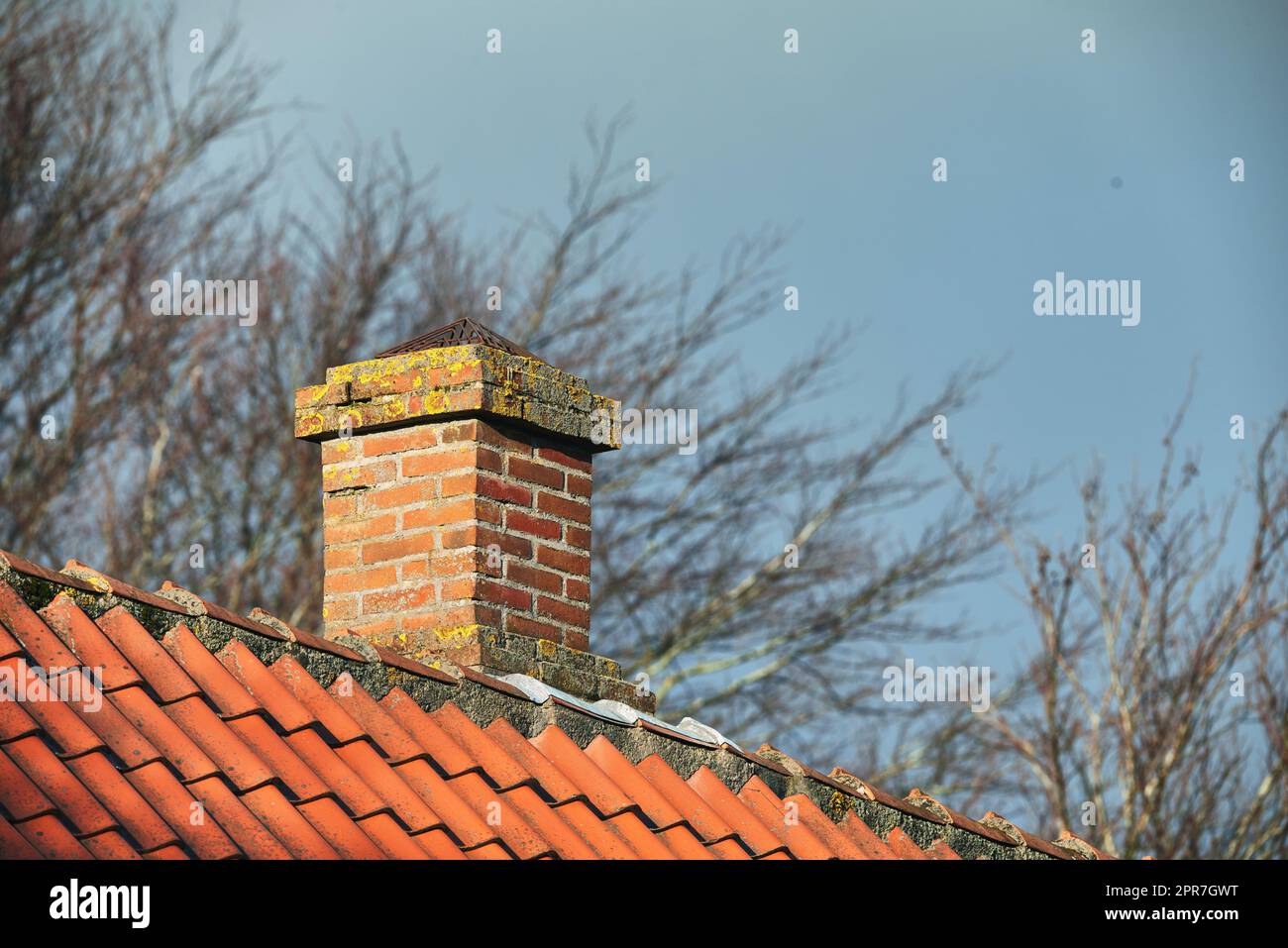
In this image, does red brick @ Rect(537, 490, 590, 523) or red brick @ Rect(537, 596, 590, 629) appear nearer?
red brick @ Rect(537, 596, 590, 629)

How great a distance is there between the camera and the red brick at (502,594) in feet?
22.0

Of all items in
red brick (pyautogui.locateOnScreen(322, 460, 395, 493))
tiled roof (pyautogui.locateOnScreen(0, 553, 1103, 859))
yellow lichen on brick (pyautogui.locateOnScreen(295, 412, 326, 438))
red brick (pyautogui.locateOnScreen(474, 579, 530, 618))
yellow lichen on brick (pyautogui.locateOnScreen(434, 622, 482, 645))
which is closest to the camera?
tiled roof (pyautogui.locateOnScreen(0, 553, 1103, 859))

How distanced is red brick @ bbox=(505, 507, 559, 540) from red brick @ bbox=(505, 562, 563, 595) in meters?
0.14

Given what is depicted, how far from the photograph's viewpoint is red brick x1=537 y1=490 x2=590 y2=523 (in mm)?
7128

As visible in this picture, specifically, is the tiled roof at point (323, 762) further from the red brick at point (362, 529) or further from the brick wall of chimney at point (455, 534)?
the red brick at point (362, 529)

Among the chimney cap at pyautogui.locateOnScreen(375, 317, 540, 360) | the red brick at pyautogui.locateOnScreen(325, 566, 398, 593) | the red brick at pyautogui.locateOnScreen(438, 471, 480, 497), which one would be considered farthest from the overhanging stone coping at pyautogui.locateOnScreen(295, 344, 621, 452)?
the red brick at pyautogui.locateOnScreen(325, 566, 398, 593)

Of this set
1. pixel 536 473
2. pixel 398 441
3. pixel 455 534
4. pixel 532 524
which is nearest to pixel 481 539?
pixel 455 534

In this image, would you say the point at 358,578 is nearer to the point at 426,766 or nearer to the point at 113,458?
the point at 426,766

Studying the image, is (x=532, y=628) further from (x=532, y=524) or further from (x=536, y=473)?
(x=536, y=473)

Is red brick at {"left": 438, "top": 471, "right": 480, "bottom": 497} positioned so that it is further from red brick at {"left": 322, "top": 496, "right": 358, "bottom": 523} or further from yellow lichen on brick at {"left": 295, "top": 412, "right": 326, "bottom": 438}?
yellow lichen on brick at {"left": 295, "top": 412, "right": 326, "bottom": 438}

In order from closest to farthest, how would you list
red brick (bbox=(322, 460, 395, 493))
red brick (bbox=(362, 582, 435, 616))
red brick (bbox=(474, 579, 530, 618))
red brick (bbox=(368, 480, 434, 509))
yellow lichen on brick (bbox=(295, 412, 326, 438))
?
red brick (bbox=(474, 579, 530, 618)), red brick (bbox=(362, 582, 435, 616)), red brick (bbox=(368, 480, 434, 509)), red brick (bbox=(322, 460, 395, 493)), yellow lichen on brick (bbox=(295, 412, 326, 438))

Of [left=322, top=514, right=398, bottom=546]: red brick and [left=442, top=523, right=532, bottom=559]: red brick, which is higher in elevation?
[left=322, top=514, right=398, bottom=546]: red brick

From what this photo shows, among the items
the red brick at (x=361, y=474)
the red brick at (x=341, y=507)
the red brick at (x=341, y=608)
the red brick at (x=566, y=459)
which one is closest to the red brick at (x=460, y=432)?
the red brick at (x=361, y=474)
